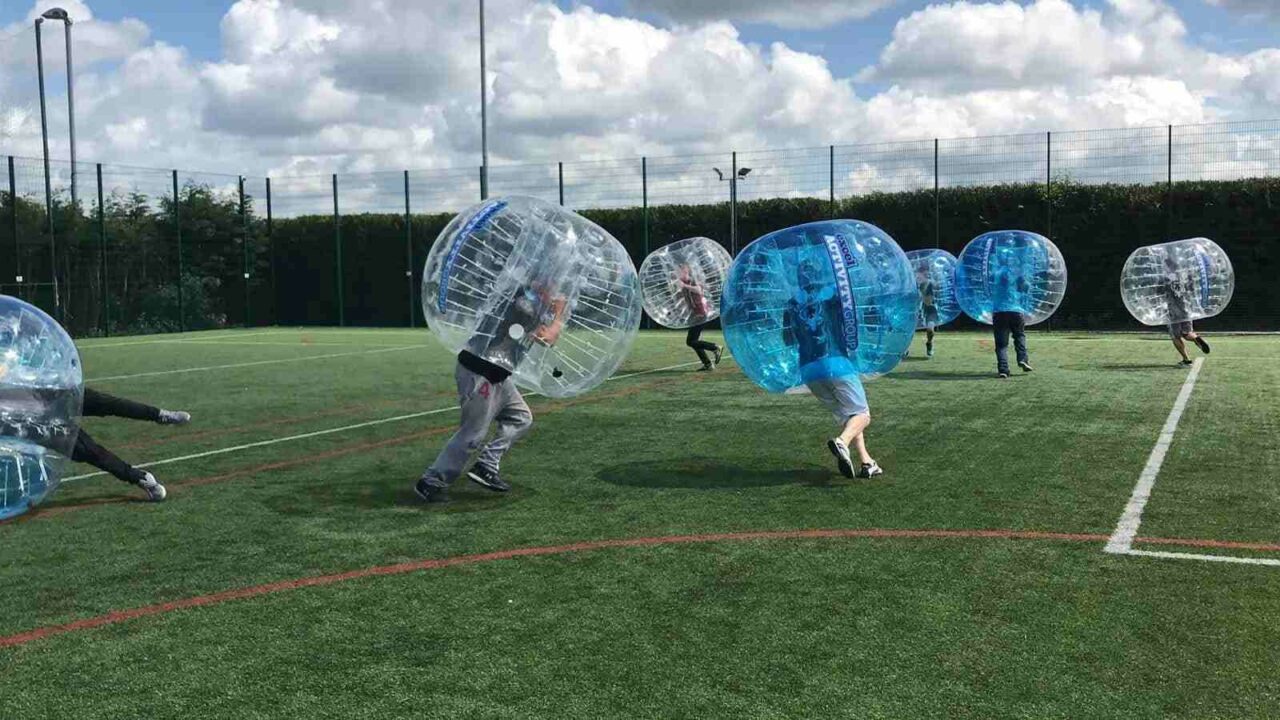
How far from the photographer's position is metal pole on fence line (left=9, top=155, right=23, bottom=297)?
2978 cm

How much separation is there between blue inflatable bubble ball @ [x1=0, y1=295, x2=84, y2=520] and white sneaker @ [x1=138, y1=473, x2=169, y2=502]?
2.01 ft

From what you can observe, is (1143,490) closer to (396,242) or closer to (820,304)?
(820,304)

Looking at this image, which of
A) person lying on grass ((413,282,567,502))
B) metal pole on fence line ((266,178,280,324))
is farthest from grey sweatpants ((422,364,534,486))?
metal pole on fence line ((266,178,280,324))

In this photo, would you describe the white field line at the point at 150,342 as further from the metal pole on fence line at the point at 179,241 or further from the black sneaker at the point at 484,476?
the black sneaker at the point at 484,476

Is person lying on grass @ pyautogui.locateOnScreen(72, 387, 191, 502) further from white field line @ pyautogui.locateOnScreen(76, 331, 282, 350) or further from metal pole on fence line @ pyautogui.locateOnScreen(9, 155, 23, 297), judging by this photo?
metal pole on fence line @ pyautogui.locateOnScreen(9, 155, 23, 297)

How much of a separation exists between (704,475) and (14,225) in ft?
92.8

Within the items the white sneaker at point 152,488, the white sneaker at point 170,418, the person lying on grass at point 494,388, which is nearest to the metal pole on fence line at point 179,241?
the white sneaker at point 170,418

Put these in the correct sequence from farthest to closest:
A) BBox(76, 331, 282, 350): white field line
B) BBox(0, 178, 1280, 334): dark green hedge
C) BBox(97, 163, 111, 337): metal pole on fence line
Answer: BBox(97, 163, 111, 337): metal pole on fence line
BBox(0, 178, 1280, 334): dark green hedge
BBox(76, 331, 282, 350): white field line

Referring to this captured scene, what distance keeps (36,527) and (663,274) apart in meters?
11.5

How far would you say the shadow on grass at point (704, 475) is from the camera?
802cm

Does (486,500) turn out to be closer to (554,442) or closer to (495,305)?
(495,305)

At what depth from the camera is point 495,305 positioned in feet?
22.5

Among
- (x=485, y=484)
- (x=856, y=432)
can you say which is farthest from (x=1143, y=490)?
(x=485, y=484)

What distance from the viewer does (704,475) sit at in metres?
8.37
